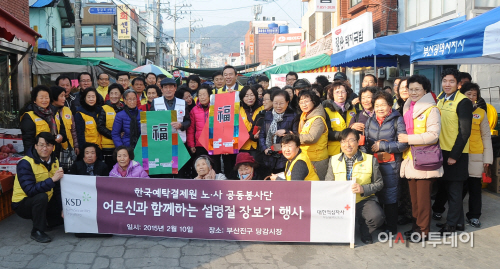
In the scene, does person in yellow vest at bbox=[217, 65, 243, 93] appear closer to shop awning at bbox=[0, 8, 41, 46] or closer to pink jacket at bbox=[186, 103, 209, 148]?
pink jacket at bbox=[186, 103, 209, 148]

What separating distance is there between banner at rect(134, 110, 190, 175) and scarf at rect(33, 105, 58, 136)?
1110 mm

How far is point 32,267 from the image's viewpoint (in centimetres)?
409

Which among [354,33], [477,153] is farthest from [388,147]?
[354,33]

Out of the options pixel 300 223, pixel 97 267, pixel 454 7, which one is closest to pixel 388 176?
pixel 300 223

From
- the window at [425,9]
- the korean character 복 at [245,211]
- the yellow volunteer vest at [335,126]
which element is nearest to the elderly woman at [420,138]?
the yellow volunteer vest at [335,126]

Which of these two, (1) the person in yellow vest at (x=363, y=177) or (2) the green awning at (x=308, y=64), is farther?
(2) the green awning at (x=308, y=64)

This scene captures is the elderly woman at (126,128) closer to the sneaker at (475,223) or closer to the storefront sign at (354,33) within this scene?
the sneaker at (475,223)

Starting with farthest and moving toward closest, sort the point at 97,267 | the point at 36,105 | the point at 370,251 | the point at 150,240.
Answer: the point at 36,105 → the point at 150,240 → the point at 370,251 → the point at 97,267

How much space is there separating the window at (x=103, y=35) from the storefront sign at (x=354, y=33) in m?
21.3

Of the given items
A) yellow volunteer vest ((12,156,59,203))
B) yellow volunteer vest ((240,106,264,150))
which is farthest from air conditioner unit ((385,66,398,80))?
yellow volunteer vest ((12,156,59,203))

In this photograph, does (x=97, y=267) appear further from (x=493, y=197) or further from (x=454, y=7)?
(x=454, y=7)

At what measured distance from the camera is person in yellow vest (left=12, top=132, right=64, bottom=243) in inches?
188

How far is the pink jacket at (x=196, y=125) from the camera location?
6.22 m

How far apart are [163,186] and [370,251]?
2.40m
